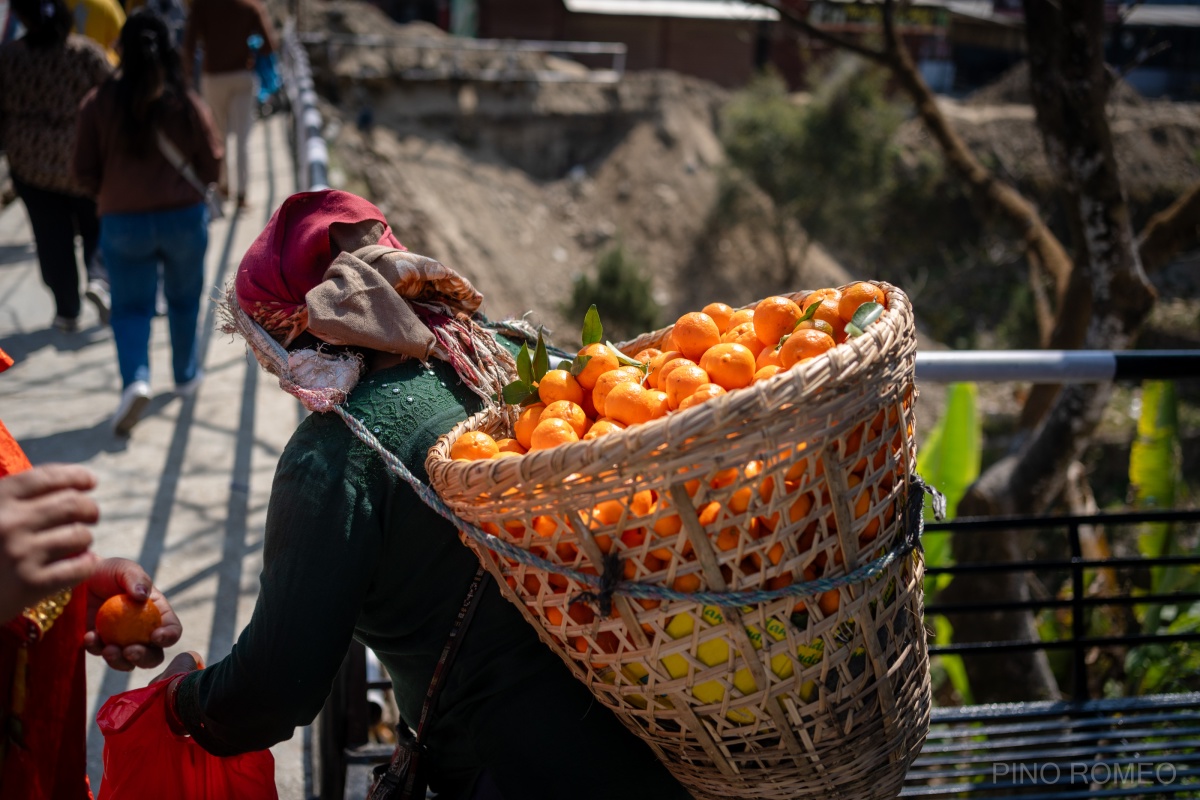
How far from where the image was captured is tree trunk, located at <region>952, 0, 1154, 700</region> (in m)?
5.62

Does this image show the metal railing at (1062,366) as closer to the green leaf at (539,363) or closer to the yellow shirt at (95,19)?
the green leaf at (539,363)

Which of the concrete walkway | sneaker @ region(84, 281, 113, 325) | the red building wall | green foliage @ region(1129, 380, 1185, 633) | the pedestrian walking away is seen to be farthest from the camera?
the red building wall

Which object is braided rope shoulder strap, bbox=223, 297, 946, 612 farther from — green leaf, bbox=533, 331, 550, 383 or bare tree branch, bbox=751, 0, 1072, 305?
bare tree branch, bbox=751, 0, 1072, 305

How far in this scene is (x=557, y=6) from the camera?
84.6 ft

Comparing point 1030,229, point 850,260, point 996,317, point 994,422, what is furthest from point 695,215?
point 1030,229

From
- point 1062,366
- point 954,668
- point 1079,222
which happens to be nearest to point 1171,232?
point 1079,222

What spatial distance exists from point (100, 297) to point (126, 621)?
407 cm

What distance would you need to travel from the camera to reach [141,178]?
13.1 ft

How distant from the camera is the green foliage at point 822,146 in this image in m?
20.6

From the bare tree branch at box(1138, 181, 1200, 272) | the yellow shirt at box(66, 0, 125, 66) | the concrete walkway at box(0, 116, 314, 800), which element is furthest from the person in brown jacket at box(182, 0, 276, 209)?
the bare tree branch at box(1138, 181, 1200, 272)

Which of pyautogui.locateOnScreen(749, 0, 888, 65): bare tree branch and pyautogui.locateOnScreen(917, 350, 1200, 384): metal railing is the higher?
pyautogui.locateOnScreen(749, 0, 888, 65): bare tree branch

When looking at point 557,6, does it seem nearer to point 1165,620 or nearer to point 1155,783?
point 1165,620

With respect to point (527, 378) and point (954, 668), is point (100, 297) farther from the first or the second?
point (954, 668)

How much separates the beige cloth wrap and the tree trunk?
4.89 meters
